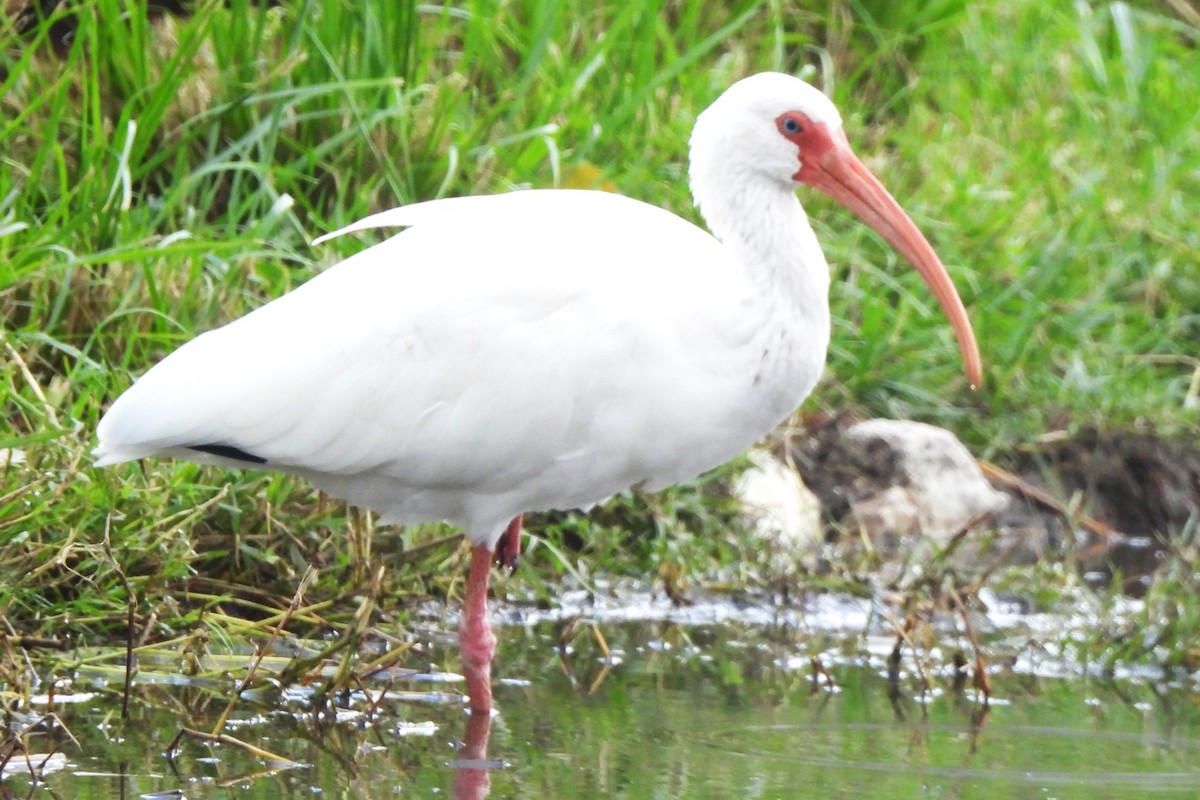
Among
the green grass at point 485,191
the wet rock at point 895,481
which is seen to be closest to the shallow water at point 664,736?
the green grass at point 485,191

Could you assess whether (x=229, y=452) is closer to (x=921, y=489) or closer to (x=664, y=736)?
(x=664, y=736)

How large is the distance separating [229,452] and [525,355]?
2.49ft

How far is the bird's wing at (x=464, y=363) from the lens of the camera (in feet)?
15.9

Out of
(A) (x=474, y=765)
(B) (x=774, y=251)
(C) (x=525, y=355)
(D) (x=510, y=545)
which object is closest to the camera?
(A) (x=474, y=765)

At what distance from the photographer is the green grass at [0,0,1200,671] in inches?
222

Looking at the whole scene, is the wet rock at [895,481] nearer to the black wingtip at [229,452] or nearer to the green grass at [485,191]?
the green grass at [485,191]

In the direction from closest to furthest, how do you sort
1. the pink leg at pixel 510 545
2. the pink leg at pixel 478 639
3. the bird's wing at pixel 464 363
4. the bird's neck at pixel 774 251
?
the bird's wing at pixel 464 363
the bird's neck at pixel 774 251
the pink leg at pixel 478 639
the pink leg at pixel 510 545

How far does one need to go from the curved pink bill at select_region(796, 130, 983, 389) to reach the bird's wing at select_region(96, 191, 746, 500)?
1.33 feet

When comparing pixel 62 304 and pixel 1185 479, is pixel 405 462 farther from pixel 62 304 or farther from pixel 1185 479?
pixel 1185 479

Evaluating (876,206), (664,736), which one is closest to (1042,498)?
(876,206)

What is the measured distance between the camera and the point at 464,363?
4.95m

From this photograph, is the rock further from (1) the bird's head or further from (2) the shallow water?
(1) the bird's head

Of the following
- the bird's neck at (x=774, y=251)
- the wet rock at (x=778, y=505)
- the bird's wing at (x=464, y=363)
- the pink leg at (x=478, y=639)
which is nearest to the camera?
the bird's wing at (x=464, y=363)

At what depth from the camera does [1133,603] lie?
6.75 meters
